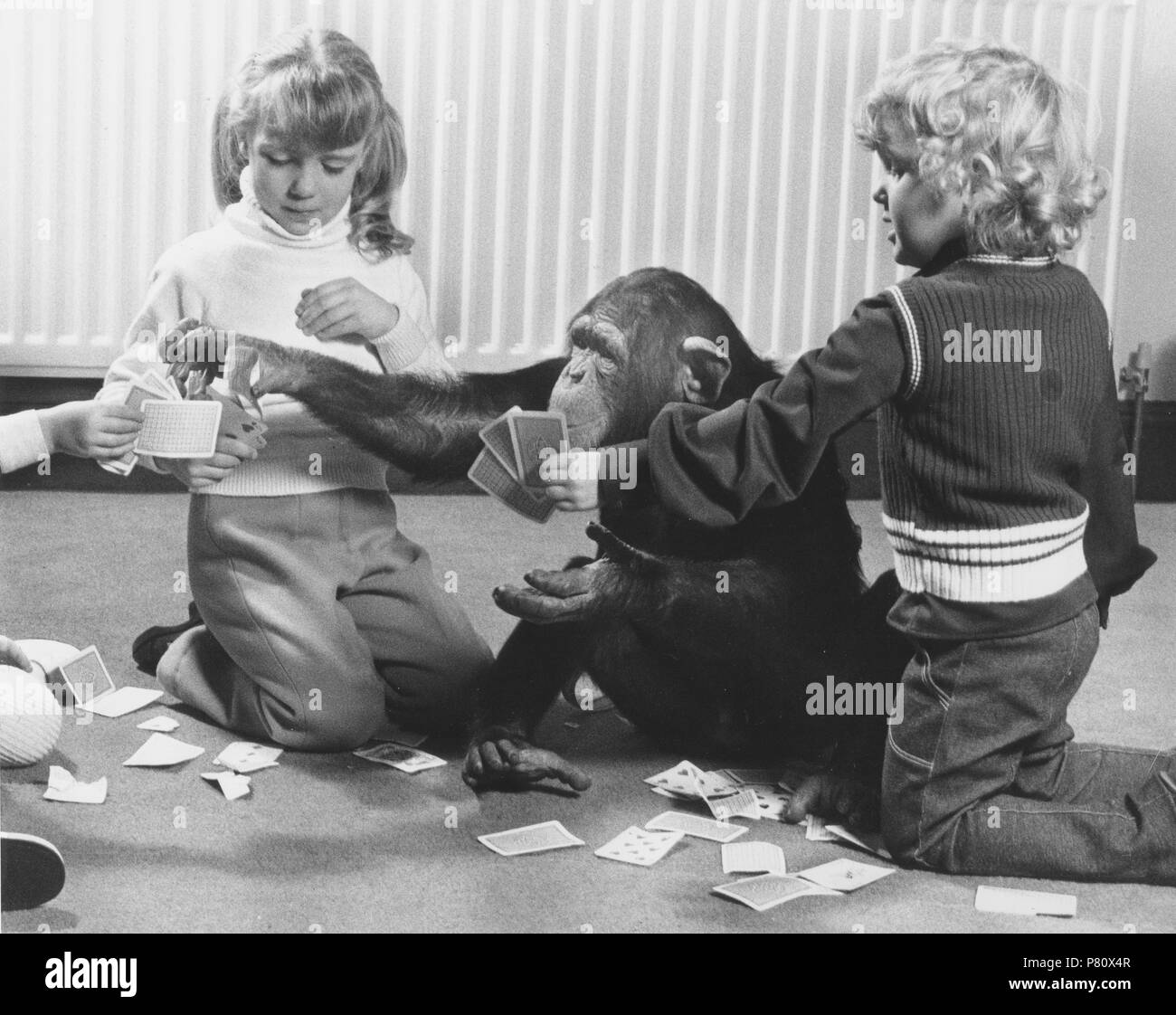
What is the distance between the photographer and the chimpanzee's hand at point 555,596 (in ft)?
5.98

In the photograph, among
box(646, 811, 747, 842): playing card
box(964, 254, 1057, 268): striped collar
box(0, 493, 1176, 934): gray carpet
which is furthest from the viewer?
box(646, 811, 747, 842): playing card

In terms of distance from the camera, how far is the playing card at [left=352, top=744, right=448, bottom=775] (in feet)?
6.29

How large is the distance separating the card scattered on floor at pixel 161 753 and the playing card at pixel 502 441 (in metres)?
0.52

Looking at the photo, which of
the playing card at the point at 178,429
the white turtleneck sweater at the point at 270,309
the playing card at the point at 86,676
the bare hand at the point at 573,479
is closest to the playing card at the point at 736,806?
the bare hand at the point at 573,479

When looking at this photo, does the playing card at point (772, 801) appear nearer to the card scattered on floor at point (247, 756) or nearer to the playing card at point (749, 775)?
the playing card at point (749, 775)

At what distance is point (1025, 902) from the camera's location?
1.57m

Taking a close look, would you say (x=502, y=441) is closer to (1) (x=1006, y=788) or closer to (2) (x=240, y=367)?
(2) (x=240, y=367)

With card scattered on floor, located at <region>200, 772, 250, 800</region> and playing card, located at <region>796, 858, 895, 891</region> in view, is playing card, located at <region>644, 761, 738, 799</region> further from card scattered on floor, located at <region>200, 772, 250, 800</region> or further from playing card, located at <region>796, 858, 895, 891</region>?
card scattered on floor, located at <region>200, 772, 250, 800</region>

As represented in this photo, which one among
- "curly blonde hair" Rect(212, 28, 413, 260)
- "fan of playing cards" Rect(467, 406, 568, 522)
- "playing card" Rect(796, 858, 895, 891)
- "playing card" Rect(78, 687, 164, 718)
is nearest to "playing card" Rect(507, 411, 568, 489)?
"fan of playing cards" Rect(467, 406, 568, 522)

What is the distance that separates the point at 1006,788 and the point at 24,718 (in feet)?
3.65

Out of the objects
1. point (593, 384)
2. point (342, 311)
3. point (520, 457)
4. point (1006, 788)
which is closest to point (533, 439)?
point (520, 457)

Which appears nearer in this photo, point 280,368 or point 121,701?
point 280,368
